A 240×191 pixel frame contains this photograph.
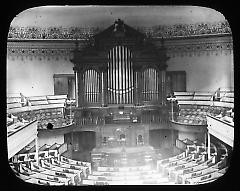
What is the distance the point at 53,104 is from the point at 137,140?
670mm

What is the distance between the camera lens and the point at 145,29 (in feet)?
11.3

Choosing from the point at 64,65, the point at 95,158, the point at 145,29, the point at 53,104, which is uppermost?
the point at 145,29

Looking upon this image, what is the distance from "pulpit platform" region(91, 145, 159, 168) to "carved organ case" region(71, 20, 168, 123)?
35 centimetres

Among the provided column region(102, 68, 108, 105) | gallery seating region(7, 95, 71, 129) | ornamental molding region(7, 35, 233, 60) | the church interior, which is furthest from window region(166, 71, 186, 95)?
gallery seating region(7, 95, 71, 129)

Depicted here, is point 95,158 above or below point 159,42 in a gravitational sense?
below

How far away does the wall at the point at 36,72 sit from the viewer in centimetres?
345

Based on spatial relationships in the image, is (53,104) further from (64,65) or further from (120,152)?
(120,152)

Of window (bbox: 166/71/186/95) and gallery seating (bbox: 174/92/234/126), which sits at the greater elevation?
window (bbox: 166/71/186/95)

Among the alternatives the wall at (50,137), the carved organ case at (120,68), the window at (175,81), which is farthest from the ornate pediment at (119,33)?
the wall at (50,137)

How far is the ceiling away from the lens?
343 cm

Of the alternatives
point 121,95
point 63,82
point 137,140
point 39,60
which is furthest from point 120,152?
point 39,60

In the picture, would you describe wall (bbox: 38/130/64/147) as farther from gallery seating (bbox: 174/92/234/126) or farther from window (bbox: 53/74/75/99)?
gallery seating (bbox: 174/92/234/126)

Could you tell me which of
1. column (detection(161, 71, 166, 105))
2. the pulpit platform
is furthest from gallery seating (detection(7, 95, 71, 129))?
column (detection(161, 71, 166, 105))

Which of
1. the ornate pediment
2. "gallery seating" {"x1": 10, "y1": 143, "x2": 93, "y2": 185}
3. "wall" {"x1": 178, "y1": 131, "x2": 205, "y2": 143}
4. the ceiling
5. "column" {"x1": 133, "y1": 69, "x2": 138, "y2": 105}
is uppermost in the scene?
the ceiling
